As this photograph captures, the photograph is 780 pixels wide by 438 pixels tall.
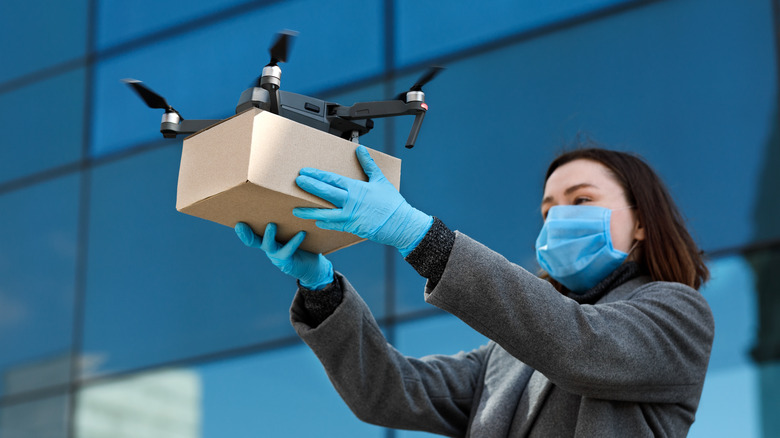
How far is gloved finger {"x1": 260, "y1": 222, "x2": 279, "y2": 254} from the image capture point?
1666 millimetres

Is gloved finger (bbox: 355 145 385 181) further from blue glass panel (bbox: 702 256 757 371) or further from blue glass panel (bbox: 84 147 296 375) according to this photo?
blue glass panel (bbox: 84 147 296 375)

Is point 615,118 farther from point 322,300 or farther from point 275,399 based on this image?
point 322,300

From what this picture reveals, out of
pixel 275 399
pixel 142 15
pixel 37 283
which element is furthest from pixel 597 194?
pixel 37 283

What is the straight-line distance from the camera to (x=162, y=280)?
4984mm

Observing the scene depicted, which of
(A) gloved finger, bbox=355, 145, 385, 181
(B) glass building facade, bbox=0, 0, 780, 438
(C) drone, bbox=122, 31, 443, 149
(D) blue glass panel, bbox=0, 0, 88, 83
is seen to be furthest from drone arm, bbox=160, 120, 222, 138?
(D) blue glass panel, bbox=0, 0, 88, 83

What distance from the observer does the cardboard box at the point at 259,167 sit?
1.49m

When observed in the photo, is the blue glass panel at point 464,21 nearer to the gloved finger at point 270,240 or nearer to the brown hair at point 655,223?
the brown hair at point 655,223

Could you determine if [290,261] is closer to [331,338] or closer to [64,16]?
[331,338]

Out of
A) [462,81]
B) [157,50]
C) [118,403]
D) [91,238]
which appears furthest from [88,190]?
[462,81]

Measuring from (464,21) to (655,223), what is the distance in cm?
261

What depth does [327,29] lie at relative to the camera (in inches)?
191

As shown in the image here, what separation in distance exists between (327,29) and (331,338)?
3246mm

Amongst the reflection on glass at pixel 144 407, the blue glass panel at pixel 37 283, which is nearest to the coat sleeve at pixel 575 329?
the reflection on glass at pixel 144 407

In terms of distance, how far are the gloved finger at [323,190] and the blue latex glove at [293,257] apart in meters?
0.18
